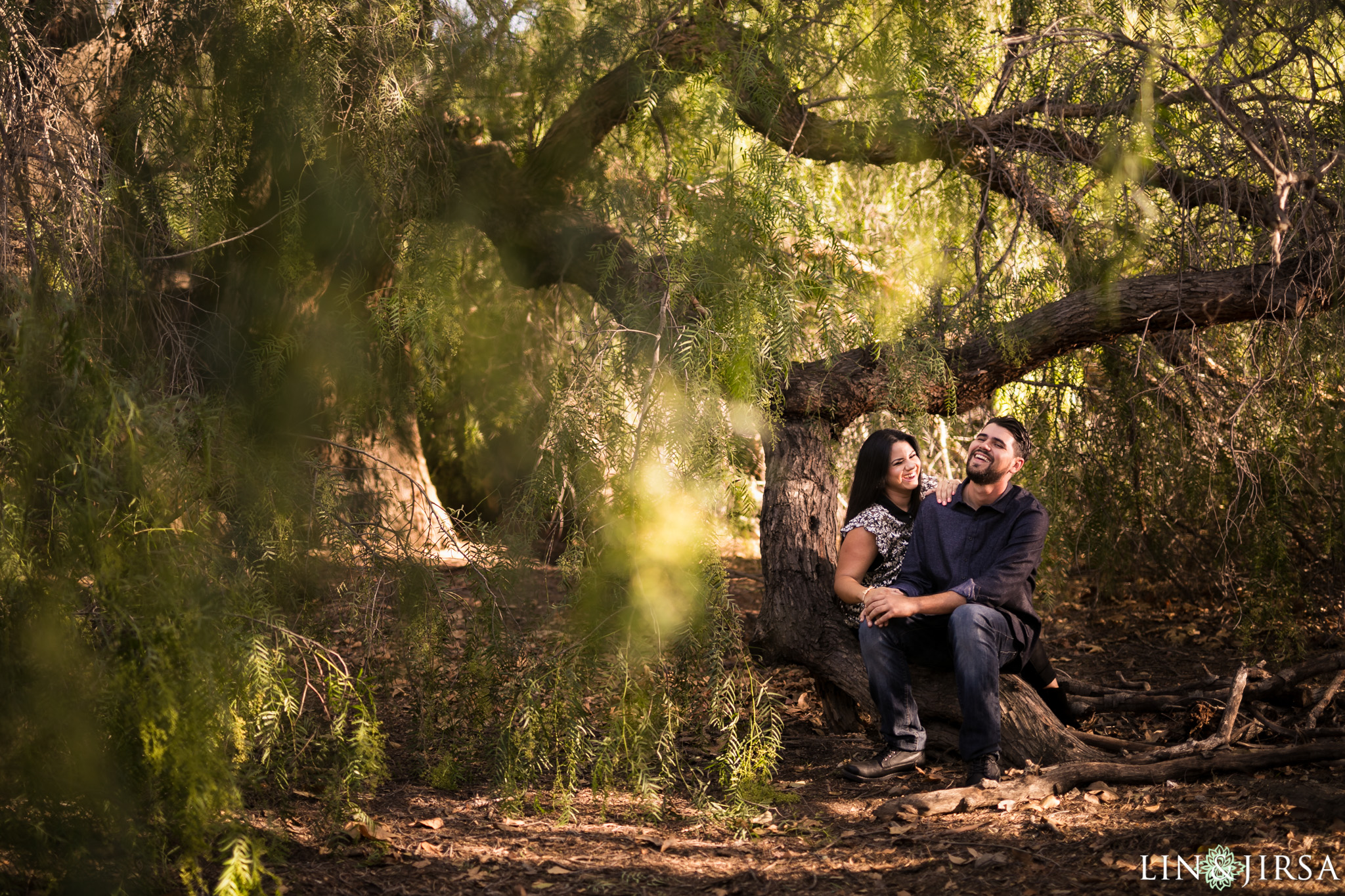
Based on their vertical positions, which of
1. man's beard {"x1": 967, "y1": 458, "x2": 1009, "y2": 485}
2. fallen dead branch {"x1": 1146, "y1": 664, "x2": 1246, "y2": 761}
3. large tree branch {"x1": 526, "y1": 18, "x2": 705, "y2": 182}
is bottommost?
fallen dead branch {"x1": 1146, "y1": 664, "x2": 1246, "y2": 761}

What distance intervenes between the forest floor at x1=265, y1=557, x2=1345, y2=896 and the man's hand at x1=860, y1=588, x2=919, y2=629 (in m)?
0.55

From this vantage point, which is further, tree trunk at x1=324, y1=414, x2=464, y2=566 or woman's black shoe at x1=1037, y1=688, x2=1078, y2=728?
woman's black shoe at x1=1037, y1=688, x2=1078, y2=728

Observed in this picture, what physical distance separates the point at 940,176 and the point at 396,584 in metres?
2.66

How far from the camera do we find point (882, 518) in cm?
393

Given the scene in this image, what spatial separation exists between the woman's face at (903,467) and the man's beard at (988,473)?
317 millimetres

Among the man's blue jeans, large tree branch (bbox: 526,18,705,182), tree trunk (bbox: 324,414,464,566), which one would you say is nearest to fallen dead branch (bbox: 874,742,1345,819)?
the man's blue jeans

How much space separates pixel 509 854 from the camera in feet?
9.63

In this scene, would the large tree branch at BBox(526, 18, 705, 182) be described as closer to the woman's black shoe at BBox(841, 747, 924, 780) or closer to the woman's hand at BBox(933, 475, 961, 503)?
the woman's hand at BBox(933, 475, 961, 503)

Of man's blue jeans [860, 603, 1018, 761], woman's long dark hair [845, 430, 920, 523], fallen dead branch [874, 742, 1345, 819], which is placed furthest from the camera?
woman's long dark hair [845, 430, 920, 523]

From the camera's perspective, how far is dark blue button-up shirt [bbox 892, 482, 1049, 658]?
3.52m

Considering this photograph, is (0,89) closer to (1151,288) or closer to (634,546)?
(634,546)

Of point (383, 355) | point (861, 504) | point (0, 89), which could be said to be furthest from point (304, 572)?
point (861, 504)

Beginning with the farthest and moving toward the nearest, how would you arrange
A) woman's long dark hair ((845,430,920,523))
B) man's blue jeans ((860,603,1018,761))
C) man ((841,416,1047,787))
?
woman's long dark hair ((845,430,920,523)) → man ((841,416,1047,787)) → man's blue jeans ((860,603,1018,761))

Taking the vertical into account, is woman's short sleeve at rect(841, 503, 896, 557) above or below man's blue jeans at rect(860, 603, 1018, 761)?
above
